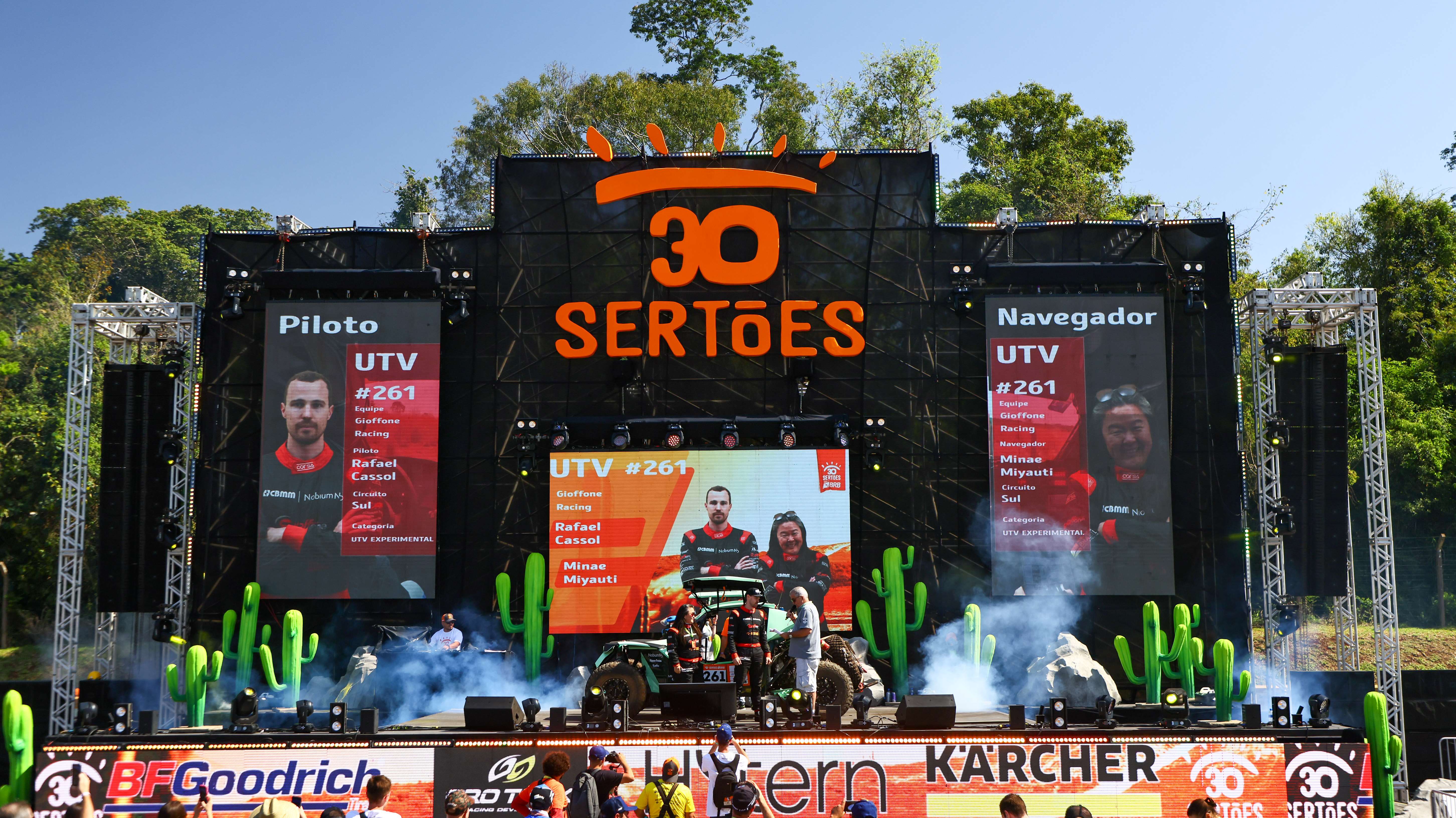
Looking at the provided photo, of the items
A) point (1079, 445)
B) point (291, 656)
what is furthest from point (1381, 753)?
point (291, 656)

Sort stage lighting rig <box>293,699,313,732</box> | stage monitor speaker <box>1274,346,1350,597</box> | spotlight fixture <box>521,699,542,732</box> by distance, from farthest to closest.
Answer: stage monitor speaker <box>1274,346,1350,597</box>, stage lighting rig <box>293,699,313,732</box>, spotlight fixture <box>521,699,542,732</box>

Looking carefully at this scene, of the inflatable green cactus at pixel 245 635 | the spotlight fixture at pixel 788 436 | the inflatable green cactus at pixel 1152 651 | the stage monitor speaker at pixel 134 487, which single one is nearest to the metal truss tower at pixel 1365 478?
the inflatable green cactus at pixel 1152 651

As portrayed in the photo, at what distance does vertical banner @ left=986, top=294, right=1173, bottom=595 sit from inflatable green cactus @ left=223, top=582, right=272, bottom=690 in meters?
11.6

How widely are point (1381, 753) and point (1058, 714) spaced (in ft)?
11.6

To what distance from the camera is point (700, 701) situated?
44.4 ft

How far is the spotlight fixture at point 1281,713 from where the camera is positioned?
41.8 feet

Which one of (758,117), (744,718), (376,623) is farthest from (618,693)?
(758,117)

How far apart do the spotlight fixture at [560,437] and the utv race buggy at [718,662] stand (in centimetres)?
368

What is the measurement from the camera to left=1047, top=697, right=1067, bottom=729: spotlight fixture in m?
12.7

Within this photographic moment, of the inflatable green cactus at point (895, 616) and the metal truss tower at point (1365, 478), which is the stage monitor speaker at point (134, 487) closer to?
the inflatable green cactus at point (895, 616)

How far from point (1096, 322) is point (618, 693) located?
32.1ft

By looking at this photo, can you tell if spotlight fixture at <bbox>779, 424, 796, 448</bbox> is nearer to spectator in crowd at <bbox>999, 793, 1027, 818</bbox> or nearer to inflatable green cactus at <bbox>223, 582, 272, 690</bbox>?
inflatable green cactus at <bbox>223, 582, 272, 690</bbox>

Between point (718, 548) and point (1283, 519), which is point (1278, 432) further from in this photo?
point (718, 548)

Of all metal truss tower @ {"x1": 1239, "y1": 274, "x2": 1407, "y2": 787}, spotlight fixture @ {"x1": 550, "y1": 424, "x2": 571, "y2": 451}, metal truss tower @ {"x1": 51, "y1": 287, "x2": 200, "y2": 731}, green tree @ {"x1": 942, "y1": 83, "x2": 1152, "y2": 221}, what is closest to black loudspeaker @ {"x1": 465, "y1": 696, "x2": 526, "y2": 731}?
spotlight fixture @ {"x1": 550, "y1": 424, "x2": 571, "y2": 451}
